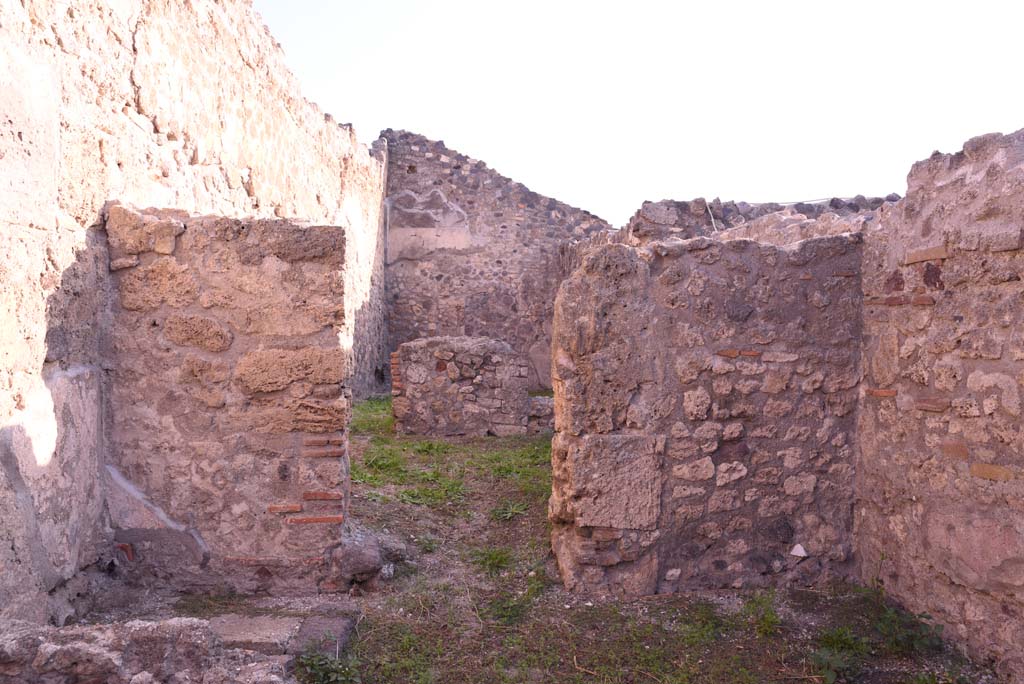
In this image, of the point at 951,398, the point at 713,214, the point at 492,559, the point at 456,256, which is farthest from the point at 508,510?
the point at 456,256

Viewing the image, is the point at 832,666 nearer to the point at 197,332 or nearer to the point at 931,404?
the point at 931,404

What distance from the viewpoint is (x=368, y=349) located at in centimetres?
1203

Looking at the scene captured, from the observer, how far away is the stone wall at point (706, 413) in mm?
3654

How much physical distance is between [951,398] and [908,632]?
103cm

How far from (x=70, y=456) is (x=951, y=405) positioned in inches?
149

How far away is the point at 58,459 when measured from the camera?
287 cm

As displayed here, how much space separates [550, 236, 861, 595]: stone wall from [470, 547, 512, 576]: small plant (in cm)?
38

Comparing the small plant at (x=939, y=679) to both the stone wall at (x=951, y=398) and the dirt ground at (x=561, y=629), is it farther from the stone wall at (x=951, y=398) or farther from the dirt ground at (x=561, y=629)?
the stone wall at (x=951, y=398)

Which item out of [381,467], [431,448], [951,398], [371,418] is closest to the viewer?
[951,398]

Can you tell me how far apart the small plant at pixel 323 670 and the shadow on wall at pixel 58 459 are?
101 centimetres

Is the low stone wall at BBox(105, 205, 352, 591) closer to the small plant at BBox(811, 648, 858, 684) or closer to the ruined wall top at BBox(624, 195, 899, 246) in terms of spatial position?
the small plant at BBox(811, 648, 858, 684)

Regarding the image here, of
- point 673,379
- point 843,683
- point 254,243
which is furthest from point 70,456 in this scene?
point 843,683

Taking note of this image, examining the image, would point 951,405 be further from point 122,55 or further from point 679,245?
point 122,55

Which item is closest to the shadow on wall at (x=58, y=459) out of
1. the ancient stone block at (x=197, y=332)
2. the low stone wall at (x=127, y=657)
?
the ancient stone block at (x=197, y=332)
